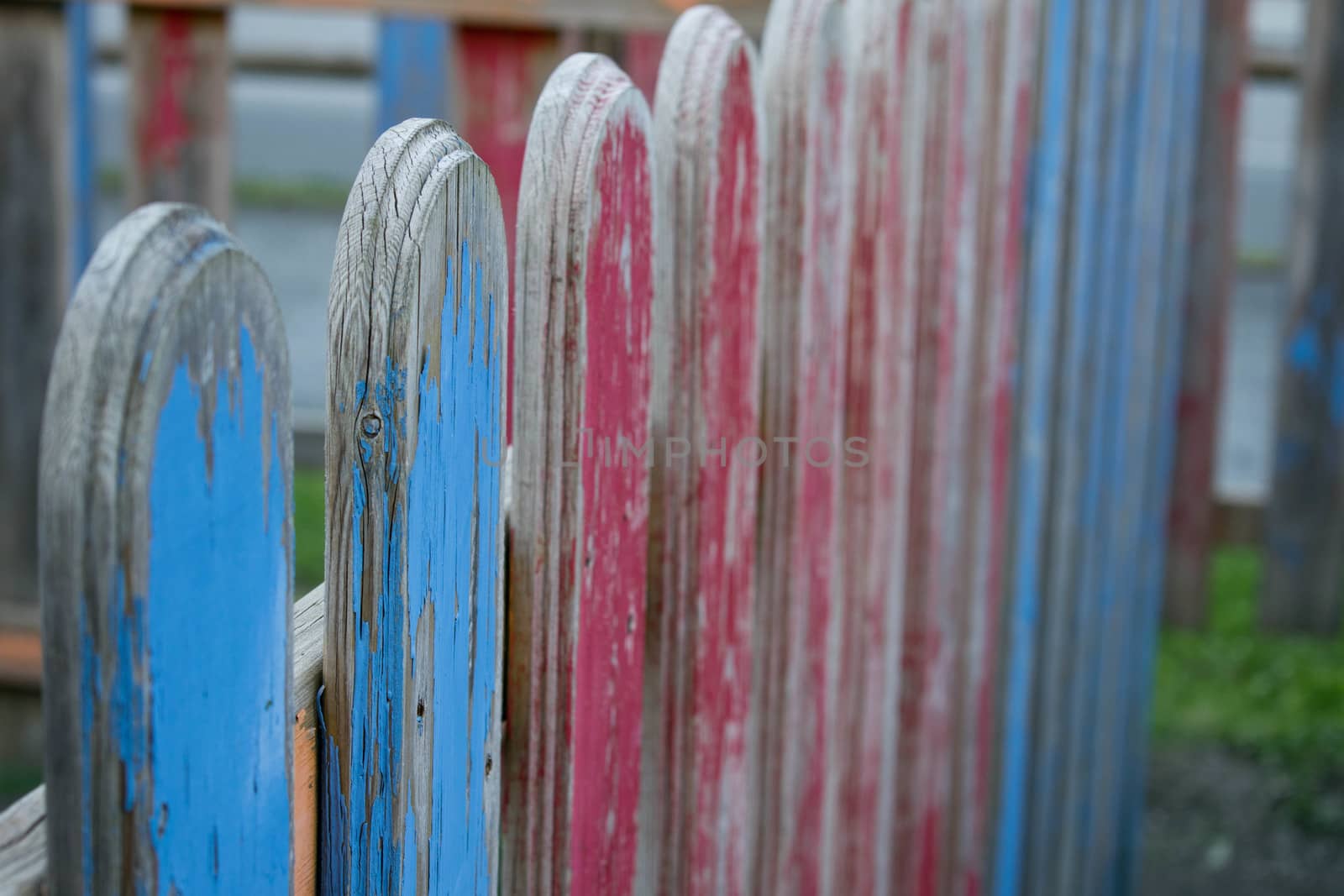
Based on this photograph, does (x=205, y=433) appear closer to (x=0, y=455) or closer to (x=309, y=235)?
(x=0, y=455)

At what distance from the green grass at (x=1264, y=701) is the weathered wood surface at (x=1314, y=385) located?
5.2 inches

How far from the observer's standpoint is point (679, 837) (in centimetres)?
141

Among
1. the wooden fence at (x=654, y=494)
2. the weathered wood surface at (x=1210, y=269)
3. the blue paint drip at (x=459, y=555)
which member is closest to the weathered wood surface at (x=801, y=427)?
the wooden fence at (x=654, y=494)

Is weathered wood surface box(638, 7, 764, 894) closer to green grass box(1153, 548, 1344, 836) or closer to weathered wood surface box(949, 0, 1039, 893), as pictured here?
weathered wood surface box(949, 0, 1039, 893)

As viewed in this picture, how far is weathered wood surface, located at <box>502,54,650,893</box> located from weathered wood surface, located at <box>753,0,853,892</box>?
329mm

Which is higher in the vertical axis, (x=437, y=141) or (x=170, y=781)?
(x=437, y=141)

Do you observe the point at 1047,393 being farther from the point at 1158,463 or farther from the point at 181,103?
the point at 181,103

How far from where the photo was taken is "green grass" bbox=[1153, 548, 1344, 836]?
4293 millimetres

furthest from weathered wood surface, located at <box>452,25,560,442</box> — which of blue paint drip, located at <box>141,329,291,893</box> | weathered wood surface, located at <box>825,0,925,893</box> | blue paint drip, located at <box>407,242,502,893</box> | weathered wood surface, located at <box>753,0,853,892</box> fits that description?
blue paint drip, located at <box>141,329,291,893</box>

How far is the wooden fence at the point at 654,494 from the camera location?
0.73 m

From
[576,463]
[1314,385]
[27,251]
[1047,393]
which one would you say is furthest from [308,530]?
[576,463]

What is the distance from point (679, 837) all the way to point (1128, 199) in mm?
1807

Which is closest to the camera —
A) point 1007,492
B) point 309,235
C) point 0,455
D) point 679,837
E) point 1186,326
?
point 679,837

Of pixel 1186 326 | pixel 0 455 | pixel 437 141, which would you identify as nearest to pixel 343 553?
pixel 437 141
